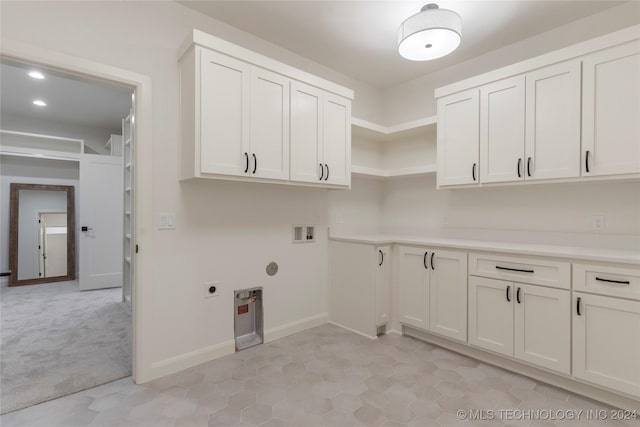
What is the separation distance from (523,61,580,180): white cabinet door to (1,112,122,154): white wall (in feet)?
21.4

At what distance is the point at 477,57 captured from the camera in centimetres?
307

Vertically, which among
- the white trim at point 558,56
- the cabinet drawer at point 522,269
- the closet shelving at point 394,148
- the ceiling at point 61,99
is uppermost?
the ceiling at point 61,99

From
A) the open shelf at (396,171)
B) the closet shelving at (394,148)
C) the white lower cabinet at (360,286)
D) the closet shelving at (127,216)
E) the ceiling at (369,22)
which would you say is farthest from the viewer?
the closet shelving at (127,216)

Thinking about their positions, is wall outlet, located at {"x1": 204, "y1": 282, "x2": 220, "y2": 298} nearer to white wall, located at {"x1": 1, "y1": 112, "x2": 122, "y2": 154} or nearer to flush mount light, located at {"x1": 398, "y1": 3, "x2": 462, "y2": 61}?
flush mount light, located at {"x1": 398, "y1": 3, "x2": 462, "y2": 61}

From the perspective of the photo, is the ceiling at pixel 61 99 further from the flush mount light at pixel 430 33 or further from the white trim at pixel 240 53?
the flush mount light at pixel 430 33

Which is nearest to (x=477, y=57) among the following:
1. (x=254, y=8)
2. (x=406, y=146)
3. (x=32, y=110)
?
(x=406, y=146)

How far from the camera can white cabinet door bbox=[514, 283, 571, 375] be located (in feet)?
6.55

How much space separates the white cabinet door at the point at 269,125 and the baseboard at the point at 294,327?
1445mm

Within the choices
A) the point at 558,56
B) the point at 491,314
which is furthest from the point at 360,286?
the point at 558,56

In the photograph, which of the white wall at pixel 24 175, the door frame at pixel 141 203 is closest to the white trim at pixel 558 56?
the door frame at pixel 141 203

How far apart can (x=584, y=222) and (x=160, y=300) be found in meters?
3.32

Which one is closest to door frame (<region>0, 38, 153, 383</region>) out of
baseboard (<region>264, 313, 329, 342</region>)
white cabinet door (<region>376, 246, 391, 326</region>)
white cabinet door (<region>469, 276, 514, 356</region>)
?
baseboard (<region>264, 313, 329, 342</region>)

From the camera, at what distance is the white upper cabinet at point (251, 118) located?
2068 millimetres

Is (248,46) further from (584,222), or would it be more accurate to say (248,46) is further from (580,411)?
(580,411)
